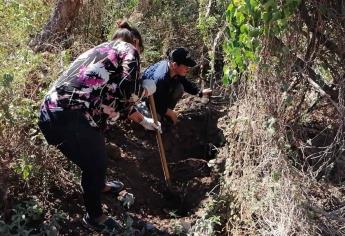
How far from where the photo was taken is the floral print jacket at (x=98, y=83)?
3.17m

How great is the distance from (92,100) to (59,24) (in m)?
2.65

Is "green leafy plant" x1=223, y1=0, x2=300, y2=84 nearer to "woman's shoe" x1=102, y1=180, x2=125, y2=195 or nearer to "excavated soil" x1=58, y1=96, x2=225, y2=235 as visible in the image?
"excavated soil" x1=58, y1=96, x2=225, y2=235

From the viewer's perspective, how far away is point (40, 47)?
5.16 metres

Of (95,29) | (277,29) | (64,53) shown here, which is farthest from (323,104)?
(95,29)

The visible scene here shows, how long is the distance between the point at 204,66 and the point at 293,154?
8.49 feet

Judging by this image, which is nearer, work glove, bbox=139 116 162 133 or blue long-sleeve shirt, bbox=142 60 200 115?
work glove, bbox=139 116 162 133

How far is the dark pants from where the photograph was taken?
316 cm

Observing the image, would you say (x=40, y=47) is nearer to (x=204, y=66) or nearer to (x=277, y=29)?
(x=204, y=66)

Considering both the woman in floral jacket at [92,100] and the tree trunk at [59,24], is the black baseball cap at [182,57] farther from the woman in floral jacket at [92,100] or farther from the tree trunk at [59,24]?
the tree trunk at [59,24]

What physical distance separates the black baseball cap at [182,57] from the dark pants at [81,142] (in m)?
1.33

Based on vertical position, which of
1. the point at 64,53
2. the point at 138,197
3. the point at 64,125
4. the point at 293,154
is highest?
the point at 64,53

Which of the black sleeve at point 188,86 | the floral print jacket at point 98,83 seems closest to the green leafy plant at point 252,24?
the floral print jacket at point 98,83

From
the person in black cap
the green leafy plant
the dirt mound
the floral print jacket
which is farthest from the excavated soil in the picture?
the green leafy plant

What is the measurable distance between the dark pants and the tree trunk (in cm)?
226
